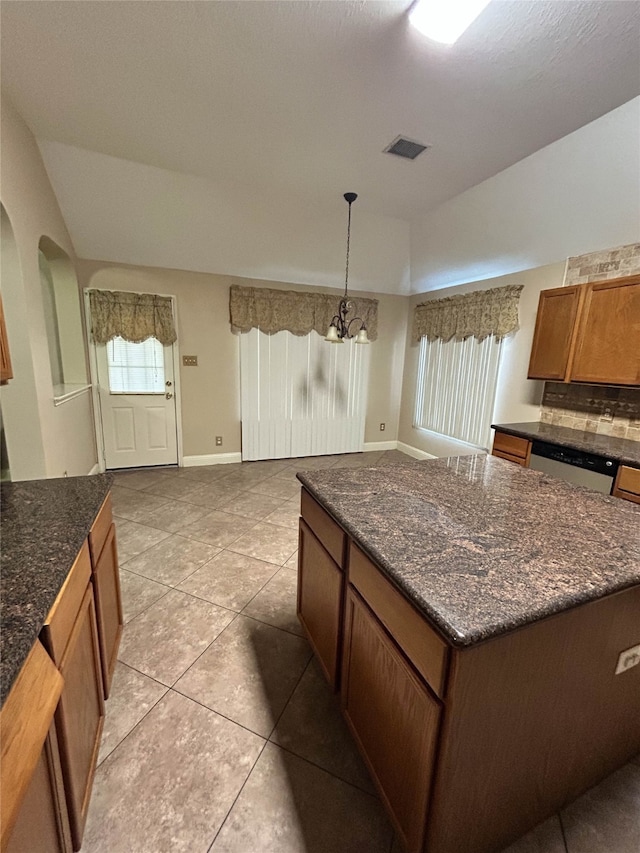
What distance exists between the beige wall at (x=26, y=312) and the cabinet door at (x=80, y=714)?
5.89 feet

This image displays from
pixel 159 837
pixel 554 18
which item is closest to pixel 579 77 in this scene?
pixel 554 18

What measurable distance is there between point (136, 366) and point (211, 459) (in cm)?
143

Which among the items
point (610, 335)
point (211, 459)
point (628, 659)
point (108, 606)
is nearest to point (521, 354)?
point (610, 335)

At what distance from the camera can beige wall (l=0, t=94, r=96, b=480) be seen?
2.24m

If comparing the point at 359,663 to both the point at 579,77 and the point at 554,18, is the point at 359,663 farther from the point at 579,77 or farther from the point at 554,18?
the point at 579,77

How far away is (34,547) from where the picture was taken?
1.05 metres

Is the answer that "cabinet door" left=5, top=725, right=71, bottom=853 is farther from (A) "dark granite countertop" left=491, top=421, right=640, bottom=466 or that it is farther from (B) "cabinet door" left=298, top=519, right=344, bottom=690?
(A) "dark granite countertop" left=491, top=421, right=640, bottom=466

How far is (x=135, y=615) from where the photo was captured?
1.99 m

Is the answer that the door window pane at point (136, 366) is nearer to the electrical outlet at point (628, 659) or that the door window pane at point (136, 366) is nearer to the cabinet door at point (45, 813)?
the cabinet door at point (45, 813)

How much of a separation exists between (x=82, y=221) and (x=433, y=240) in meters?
3.54

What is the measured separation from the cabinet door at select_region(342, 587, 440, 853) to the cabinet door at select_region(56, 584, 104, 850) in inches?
32.9

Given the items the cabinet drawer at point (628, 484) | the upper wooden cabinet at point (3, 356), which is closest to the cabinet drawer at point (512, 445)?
the cabinet drawer at point (628, 484)

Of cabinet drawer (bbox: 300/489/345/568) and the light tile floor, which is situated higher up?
cabinet drawer (bbox: 300/489/345/568)

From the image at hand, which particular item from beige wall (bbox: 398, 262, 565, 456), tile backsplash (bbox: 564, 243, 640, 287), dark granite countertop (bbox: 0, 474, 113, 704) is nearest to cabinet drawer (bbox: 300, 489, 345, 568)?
dark granite countertop (bbox: 0, 474, 113, 704)
